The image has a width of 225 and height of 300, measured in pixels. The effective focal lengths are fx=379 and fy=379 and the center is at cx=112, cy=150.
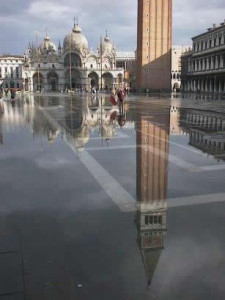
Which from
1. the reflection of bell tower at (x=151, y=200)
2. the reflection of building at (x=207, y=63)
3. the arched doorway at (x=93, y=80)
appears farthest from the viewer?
the arched doorway at (x=93, y=80)

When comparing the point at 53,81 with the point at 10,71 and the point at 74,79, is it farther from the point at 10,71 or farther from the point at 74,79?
the point at 10,71

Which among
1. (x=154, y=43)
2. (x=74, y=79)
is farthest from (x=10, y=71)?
(x=154, y=43)

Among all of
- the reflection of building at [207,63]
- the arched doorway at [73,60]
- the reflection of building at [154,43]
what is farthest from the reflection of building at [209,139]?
the arched doorway at [73,60]

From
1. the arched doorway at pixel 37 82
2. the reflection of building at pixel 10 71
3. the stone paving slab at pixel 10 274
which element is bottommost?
the stone paving slab at pixel 10 274

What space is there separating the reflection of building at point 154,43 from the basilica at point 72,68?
34.6 meters

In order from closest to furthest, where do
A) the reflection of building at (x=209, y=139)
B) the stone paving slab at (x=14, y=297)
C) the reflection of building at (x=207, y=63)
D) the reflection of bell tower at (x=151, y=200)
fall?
1. the stone paving slab at (x=14, y=297)
2. the reflection of bell tower at (x=151, y=200)
3. the reflection of building at (x=209, y=139)
4. the reflection of building at (x=207, y=63)

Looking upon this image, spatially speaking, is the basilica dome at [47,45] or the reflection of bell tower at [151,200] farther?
the basilica dome at [47,45]

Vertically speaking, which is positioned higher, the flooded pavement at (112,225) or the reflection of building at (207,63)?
A: the reflection of building at (207,63)

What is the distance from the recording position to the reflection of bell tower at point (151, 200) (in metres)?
4.08

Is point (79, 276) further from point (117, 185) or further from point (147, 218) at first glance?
point (117, 185)

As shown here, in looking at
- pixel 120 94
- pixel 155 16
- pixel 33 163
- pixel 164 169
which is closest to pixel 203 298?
pixel 164 169

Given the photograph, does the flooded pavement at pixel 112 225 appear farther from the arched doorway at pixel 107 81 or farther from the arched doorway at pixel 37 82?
the arched doorway at pixel 107 81

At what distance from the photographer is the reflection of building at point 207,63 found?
66.5 metres

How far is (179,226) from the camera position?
4773 mm
